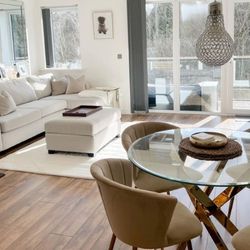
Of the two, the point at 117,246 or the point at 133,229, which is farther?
the point at 117,246

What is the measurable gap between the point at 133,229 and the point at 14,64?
5.43m

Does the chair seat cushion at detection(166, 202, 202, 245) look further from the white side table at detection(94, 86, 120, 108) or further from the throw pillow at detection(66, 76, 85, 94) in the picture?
the throw pillow at detection(66, 76, 85, 94)

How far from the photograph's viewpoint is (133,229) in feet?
6.07

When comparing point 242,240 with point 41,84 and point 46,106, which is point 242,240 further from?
point 41,84

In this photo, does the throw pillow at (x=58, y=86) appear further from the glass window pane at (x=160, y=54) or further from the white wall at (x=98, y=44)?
the glass window pane at (x=160, y=54)

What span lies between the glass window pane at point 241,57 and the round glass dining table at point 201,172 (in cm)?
387

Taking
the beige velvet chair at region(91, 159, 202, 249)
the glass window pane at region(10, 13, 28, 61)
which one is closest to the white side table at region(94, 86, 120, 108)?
the glass window pane at region(10, 13, 28, 61)

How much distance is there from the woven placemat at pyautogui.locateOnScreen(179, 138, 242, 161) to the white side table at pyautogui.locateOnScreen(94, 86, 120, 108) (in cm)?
395

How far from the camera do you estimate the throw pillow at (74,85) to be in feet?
21.4

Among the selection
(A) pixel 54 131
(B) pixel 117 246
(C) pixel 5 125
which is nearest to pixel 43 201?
(B) pixel 117 246

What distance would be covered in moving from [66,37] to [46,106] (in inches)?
86.0

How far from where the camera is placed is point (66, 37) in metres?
7.14

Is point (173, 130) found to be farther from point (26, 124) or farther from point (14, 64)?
point (14, 64)

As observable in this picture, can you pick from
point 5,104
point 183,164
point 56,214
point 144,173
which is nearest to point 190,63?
point 5,104
